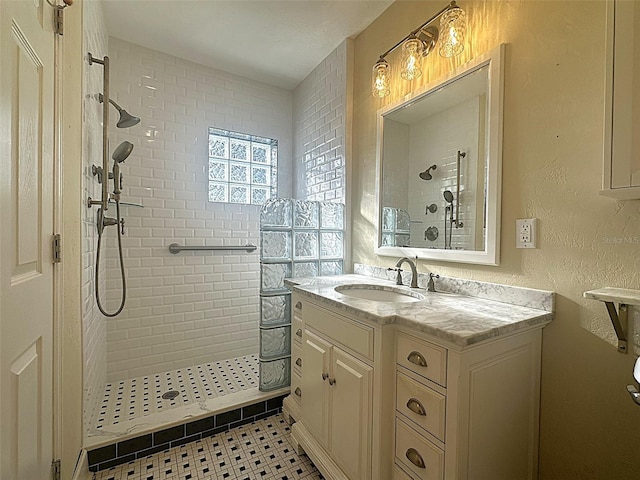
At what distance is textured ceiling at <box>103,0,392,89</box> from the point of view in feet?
6.34

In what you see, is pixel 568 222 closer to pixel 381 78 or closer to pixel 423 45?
pixel 423 45

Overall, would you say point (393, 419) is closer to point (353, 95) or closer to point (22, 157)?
point (22, 157)

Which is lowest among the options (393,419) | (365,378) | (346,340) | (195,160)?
(393,419)

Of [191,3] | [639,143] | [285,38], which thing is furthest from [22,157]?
[285,38]

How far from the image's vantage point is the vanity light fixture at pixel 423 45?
1427mm

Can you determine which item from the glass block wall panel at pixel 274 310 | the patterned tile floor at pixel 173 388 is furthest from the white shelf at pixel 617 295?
the patterned tile floor at pixel 173 388

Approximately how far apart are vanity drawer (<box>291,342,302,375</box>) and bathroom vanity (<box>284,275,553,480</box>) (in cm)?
33

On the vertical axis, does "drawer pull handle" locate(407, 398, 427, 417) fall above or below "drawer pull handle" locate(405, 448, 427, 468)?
above

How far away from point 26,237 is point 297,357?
1377mm

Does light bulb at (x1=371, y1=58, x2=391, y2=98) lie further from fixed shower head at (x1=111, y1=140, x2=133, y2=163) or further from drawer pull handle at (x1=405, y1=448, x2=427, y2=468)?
drawer pull handle at (x1=405, y1=448, x2=427, y2=468)

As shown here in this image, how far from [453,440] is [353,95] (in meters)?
2.18

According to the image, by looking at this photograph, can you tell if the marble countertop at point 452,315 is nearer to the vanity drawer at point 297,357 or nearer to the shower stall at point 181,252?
the vanity drawer at point 297,357

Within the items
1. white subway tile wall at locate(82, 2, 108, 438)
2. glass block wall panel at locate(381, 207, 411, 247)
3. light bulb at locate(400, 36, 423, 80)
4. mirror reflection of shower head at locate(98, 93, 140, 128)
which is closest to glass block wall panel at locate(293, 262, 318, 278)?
glass block wall panel at locate(381, 207, 411, 247)

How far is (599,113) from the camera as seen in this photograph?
1039 millimetres
